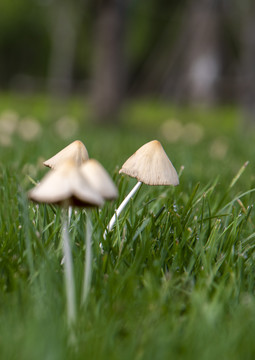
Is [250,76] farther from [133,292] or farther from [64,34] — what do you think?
[64,34]

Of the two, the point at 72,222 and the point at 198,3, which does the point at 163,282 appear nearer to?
the point at 72,222

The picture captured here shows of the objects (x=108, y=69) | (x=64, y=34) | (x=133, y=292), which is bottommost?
(x=133, y=292)

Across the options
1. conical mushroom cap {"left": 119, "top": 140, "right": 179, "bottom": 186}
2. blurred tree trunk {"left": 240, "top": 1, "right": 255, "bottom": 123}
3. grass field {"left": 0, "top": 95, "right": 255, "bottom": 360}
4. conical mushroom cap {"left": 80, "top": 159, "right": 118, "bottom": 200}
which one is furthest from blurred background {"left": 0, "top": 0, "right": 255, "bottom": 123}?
conical mushroom cap {"left": 80, "top": 159, "right": 118, "bottom": 200}

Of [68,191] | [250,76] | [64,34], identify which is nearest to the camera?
[68,191]

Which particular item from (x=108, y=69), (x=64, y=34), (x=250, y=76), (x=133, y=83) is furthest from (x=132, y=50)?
(x=250, y=76)

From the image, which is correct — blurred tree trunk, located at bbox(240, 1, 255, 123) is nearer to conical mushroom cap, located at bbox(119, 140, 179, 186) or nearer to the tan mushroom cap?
conical mushroom cap, located at bbox(119, 140, 179, 186)

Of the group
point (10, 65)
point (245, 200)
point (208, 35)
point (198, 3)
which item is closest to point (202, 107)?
point (198, 3)
